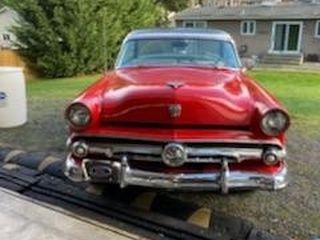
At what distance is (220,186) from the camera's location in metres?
3.68

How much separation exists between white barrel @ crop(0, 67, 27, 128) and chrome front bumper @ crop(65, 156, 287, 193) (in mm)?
3679

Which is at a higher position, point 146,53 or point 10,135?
point 146,53

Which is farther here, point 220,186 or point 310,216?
point 310,216

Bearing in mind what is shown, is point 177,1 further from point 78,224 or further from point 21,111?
point 78,224

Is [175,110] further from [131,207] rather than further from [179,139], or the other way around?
[131,207]

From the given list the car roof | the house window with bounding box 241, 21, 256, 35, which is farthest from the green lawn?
the house window with bounding box 241, 21, 256, 35

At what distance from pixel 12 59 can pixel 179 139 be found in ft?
55.8

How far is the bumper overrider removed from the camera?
3.70 metres

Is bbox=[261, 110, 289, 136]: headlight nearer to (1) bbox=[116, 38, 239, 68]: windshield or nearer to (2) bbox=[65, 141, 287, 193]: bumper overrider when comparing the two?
(2) bbox=[65, 141, 287, 193]: bumper overrider

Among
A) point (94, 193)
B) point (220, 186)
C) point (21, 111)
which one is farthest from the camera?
point (21, 111)

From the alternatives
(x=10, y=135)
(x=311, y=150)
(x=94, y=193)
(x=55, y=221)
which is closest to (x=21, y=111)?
(x=10, y=135)

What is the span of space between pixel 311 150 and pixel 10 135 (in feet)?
14.4

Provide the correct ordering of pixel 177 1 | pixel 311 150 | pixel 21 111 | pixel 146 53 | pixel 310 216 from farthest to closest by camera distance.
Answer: pixel 177 1, pixel 21 111, pixel 311 150, pixel 146 53, pixel 310 216

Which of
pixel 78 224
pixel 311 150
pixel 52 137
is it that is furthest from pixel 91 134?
pixel 311 150
